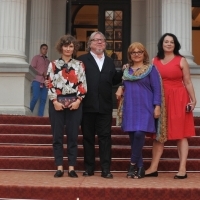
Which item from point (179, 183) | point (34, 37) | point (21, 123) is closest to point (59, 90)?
point (179, 183)

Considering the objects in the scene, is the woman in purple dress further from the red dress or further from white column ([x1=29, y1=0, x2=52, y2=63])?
white column ([x1=29, y1=0, x2=52, y2=63])

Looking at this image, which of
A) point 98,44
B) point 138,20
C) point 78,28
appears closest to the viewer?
point 98,44

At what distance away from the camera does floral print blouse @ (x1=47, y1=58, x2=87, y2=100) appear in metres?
5.35

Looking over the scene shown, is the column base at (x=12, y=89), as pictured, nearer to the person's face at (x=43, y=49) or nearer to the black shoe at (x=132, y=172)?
the person's face at (x=43, y=49)

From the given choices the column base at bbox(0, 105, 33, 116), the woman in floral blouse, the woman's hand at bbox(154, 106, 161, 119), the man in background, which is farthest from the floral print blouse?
the man in background

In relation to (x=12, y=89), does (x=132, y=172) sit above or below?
below

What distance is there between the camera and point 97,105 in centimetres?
546

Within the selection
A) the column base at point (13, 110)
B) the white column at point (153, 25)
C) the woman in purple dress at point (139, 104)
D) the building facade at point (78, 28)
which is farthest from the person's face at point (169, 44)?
the white column at point (153, 25)

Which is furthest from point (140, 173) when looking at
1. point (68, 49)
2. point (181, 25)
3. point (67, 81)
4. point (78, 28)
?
point (78, 28)

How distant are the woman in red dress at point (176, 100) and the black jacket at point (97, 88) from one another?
70 cm

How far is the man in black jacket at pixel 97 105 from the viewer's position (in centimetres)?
549

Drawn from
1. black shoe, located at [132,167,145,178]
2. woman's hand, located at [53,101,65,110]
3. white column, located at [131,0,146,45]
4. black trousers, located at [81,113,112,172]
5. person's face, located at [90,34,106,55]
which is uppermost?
white column, located at [131,0,146,45]

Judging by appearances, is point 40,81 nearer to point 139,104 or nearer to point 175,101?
point 139,104

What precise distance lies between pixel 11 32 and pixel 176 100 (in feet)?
17.4
